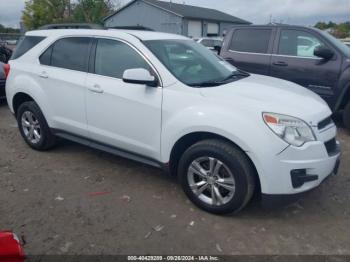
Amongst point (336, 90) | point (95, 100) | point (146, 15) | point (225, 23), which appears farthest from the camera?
point (225, 23)

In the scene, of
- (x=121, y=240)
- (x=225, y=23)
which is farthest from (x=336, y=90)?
(x=225, y=23)

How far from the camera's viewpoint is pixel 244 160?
3123 mm

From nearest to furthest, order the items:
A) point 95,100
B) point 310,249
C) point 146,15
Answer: point 310,249, point 95,100, point 146,15

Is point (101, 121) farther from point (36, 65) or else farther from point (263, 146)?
point (263, 146)

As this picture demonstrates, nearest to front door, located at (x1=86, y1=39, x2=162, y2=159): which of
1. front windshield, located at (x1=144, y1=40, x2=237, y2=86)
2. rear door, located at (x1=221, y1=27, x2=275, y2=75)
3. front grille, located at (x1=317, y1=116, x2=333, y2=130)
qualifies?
front windshield, located at (x1=144, y1=40, x2=237, y2=86)

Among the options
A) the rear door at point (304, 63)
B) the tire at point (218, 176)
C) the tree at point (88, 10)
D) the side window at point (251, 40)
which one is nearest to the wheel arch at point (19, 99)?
the tire at point (218, 176)

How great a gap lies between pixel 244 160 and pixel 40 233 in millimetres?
1973

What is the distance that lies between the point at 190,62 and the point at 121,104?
37.5 inches

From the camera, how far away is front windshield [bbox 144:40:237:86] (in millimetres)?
3719

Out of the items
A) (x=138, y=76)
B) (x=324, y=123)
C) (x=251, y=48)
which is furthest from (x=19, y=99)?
(x=251, y=48)

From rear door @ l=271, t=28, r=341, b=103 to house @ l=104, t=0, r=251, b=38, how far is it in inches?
1141

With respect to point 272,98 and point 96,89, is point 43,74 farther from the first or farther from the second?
point 272,98

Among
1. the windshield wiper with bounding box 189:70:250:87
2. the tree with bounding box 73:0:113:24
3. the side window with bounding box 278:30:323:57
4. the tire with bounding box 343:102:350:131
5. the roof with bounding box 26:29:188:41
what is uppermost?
the tree with bounding box 73:0:113:24

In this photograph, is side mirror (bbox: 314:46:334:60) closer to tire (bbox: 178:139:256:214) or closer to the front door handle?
tire (bbox: 178:139:256:214)
